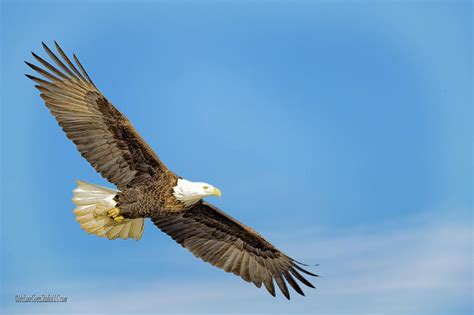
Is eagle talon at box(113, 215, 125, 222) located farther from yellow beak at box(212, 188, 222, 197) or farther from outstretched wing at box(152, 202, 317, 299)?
yellow beak at box(212, 188, 222, 197)

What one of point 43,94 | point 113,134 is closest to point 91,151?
point 113,134

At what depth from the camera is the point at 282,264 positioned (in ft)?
36.2

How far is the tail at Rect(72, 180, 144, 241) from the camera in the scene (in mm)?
9797

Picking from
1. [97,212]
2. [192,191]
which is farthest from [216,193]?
[97,212]

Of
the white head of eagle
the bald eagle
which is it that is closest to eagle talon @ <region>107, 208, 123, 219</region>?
the bald eagle

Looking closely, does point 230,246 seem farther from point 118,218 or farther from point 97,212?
point 97,212

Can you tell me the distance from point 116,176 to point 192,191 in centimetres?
120

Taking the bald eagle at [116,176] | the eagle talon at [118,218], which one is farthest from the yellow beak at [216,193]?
the eagle talon at [118,218]

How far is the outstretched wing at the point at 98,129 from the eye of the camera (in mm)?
9844

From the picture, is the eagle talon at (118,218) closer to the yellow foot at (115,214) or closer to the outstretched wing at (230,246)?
the yellow foot at (115,214)

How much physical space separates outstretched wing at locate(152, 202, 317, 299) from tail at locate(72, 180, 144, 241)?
639mm

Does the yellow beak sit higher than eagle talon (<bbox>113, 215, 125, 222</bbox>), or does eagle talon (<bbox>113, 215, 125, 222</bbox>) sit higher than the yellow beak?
the yellow beak

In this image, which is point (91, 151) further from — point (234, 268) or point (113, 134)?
point (234, 268)

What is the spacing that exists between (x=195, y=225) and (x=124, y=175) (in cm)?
169
